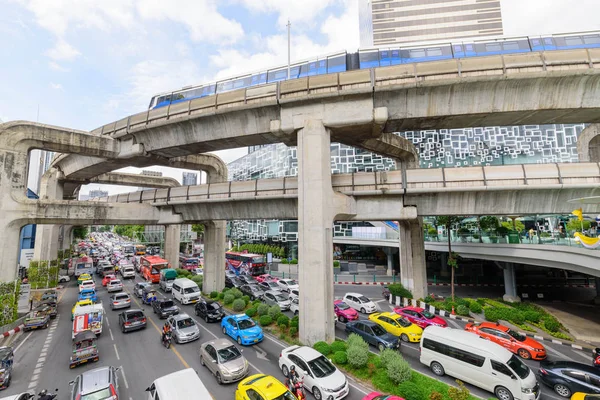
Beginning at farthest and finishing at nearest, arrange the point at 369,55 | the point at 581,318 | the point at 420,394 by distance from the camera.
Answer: the point at 369,55 < the point at 581,318 < the point at 420,394

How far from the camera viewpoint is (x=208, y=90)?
31109 millimetres

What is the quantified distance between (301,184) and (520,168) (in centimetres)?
1245

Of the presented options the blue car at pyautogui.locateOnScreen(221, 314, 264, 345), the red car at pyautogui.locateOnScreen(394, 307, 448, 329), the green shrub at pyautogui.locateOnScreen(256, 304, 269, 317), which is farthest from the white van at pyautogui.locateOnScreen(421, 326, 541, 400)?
the green shrub at pyautogui.locateOnScreen(256, 304, 269, 317)

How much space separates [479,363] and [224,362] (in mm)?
11730

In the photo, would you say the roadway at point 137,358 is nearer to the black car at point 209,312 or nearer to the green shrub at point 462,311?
the black car at point 209,312

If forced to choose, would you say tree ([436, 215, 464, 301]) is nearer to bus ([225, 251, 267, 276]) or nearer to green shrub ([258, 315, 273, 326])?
green shrub ([258, 315, 273, 326])

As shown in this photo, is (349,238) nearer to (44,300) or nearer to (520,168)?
(520,168)

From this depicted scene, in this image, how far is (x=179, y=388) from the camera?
9242 mm

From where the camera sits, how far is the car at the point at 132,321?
18.9m

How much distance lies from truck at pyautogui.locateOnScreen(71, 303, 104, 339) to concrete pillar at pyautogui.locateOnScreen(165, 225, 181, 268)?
88.5 ft

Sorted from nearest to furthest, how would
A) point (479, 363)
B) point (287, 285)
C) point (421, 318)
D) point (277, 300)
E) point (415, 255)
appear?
point (479, 363) < point (421, 318) < point (277, 300) < point (415, 255) < point (287, 285)

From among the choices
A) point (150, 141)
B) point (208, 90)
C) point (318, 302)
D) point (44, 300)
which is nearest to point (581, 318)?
point (318, 302)

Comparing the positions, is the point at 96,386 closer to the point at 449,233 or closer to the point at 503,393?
the point at 503,393

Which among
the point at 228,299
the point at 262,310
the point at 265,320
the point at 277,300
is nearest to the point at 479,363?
the point at 265,320
